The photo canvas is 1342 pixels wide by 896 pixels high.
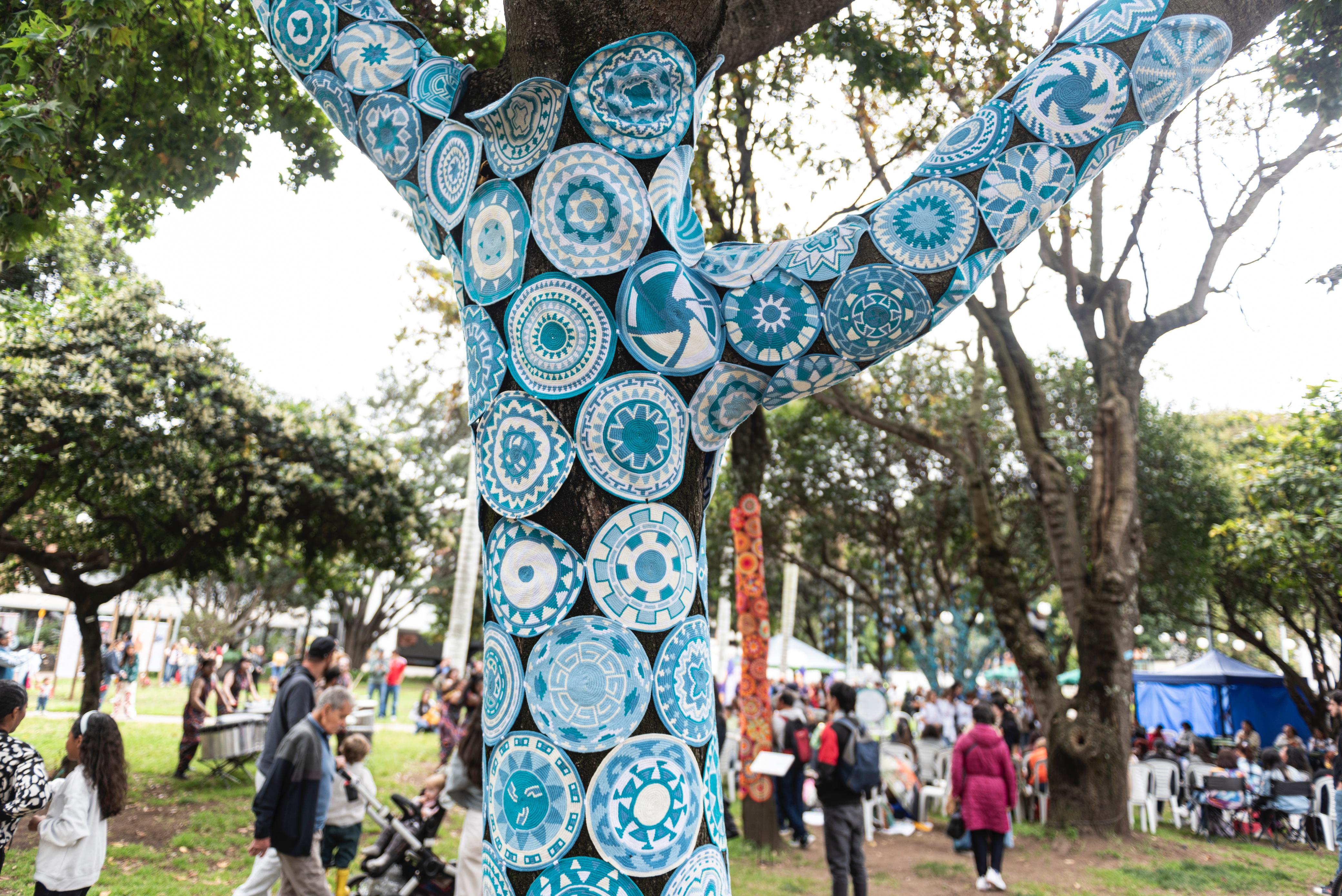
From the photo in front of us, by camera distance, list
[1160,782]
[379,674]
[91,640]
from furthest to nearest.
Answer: [379,674], [1160,782], [91,640]

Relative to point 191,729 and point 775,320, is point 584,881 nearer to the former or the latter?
point 775,320

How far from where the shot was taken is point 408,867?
6117mm

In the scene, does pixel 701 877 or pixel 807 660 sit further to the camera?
pixel 807 660

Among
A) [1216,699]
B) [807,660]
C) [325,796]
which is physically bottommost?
[325,796]

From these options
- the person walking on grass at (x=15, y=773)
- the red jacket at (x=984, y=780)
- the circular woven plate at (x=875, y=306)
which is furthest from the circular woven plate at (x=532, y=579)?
the red jacket at (x=984, y=780)

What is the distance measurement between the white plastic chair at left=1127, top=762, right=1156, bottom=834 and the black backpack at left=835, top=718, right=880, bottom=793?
7.24m

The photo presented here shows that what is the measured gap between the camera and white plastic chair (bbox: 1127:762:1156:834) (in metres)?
12.3

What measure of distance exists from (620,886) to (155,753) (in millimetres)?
14240

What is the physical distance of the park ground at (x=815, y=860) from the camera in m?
7.15

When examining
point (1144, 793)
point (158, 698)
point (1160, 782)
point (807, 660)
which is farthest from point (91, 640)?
point (807, 660)

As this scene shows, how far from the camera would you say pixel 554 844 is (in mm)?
1534

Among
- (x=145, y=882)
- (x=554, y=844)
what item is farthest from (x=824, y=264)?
(x=145, y=882)

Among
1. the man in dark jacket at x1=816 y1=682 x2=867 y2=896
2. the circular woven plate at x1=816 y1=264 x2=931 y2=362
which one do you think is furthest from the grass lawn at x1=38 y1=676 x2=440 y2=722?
the circular woven plate at x1=816 y1=264 x2=931 y2=362

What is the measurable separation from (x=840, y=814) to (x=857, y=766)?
46cm
